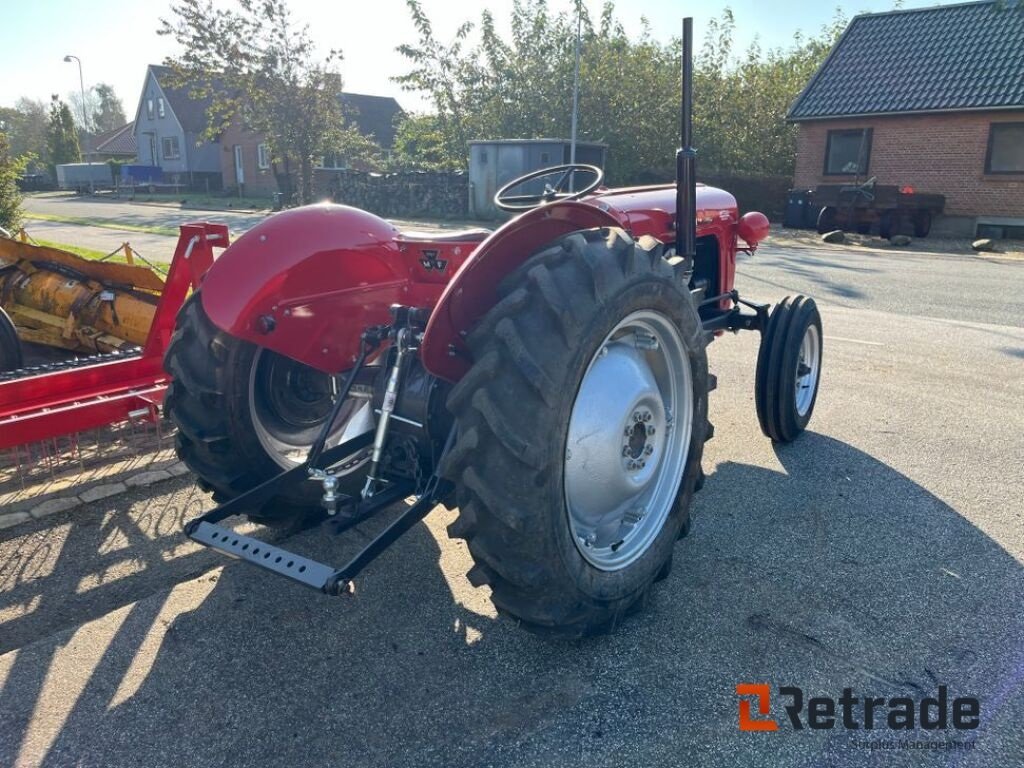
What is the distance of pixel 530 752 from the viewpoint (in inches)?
86.9

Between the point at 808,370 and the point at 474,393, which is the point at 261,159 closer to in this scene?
the point at 808,370

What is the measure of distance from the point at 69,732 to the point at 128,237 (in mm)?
17784

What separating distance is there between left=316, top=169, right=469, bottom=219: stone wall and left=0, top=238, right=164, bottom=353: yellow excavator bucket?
813 inches

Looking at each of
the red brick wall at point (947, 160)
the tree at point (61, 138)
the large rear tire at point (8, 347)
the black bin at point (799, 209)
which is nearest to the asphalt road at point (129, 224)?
the large rear tire at point (8, 347)

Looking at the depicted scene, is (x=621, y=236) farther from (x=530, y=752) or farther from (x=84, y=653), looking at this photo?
(x=84, y=653)

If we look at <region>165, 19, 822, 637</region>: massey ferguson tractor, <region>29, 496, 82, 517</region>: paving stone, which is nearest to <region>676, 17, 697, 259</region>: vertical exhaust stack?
<region>165, 19, 822, 637</region>: massey ferguson tractor

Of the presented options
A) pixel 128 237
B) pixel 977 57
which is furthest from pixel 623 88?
pixel 128 237

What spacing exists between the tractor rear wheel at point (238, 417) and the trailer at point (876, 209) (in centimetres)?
1891

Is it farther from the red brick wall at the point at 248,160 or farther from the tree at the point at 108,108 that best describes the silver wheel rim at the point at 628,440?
the tree at the point at 108,108

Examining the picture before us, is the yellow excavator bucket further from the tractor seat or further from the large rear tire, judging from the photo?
the tractor seat

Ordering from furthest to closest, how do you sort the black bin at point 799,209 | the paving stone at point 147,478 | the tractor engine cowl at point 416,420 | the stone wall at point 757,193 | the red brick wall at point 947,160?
the stone wall at point 757,193, the black bin at point 799,209, the red brick wall at point 947,160, the paving stone at point 147,478, the tractor engine cowl at point 416,420

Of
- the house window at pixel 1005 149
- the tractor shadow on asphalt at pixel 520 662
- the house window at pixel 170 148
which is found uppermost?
the house window at pixel 170 148

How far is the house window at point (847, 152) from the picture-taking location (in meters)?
22.5

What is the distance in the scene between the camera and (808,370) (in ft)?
16.1
